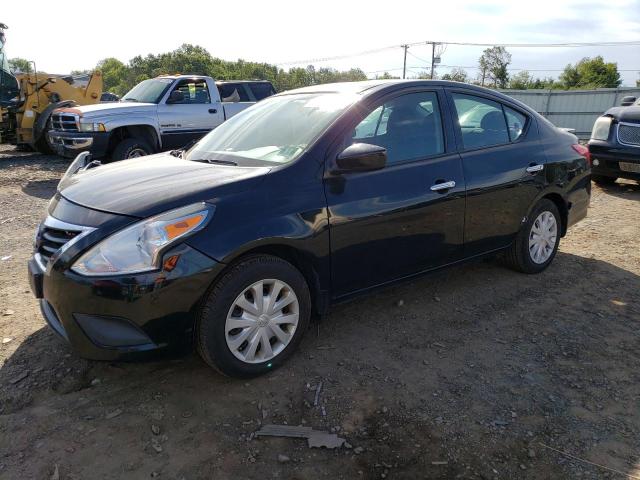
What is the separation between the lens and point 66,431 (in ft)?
8.53

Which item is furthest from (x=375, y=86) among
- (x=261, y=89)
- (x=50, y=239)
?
(x=261, y=89)

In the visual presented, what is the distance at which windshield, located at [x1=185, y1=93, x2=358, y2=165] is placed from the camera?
3348 mm

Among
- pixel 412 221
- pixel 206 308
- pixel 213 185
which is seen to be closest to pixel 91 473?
pixel 206 308

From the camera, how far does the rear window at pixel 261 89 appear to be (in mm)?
11891

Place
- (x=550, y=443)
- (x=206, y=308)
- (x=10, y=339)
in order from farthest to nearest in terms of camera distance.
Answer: (x=10, y=339) → (x=206, y=308) → (x=550, y=443)

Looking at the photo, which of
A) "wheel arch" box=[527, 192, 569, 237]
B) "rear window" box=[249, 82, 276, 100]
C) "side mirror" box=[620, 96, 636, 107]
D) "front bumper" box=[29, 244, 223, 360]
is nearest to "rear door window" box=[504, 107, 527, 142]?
"wheel arch" box=[527, 192, 569, 237]

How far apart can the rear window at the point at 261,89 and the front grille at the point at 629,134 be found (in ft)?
23.7

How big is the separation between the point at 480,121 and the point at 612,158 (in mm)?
5277

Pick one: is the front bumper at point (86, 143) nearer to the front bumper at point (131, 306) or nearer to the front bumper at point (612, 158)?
the front bumper at point (131, 306)

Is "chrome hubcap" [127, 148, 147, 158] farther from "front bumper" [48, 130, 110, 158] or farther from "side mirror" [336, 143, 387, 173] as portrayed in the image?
"side mirror" [336, 143, 387, 173]

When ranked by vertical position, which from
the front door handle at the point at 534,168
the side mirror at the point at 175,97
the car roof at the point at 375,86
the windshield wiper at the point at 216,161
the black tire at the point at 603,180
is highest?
the car roof at the point at 375,86

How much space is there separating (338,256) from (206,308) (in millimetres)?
917

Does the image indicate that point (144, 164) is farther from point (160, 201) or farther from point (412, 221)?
point (412, 221)

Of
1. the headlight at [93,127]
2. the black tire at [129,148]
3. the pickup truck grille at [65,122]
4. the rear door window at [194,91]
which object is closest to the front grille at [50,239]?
the black tire at [129,148]
